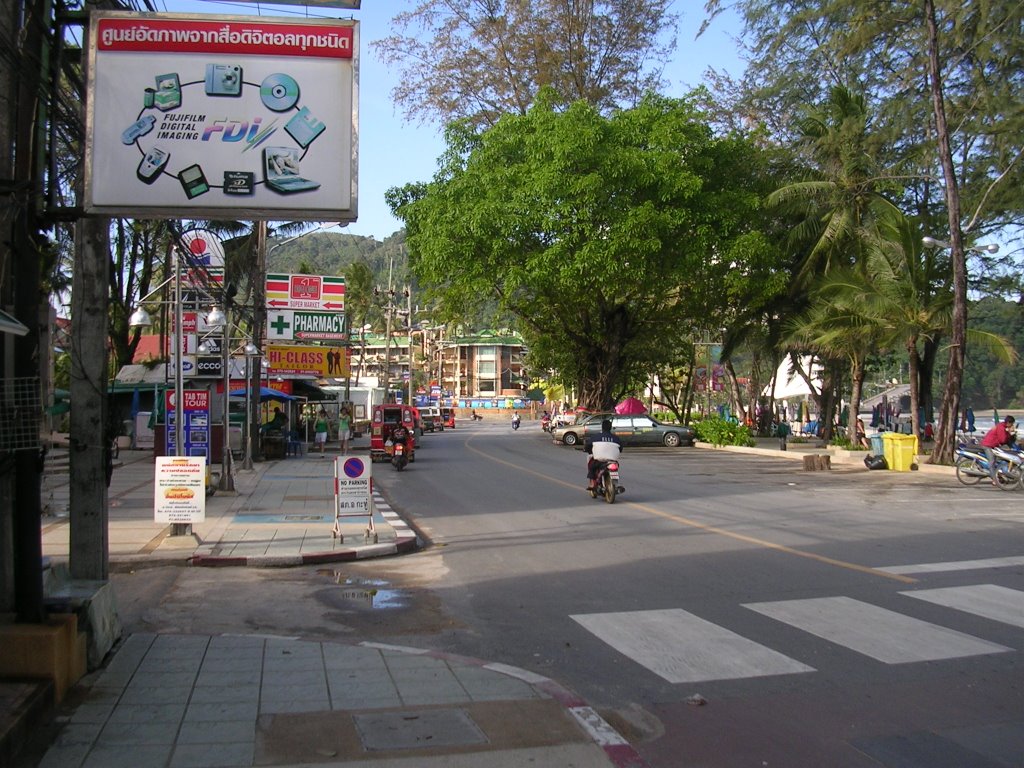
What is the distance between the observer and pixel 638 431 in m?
41.3

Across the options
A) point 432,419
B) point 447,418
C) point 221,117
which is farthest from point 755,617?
point 447,418

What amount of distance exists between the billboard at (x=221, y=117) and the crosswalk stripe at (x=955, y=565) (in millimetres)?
7434

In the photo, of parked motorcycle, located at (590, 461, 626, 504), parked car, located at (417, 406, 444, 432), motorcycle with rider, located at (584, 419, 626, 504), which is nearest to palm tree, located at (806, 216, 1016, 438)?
motorcycle with rider, located at (584, 419, 626, 504)

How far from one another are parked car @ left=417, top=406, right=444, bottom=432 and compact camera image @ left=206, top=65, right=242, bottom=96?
63.0 meters

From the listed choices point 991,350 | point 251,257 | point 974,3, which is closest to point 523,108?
point 251,257

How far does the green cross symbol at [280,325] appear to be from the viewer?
32.8m

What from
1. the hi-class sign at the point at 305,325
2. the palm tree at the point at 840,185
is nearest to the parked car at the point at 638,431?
the palm tree at the point at 840,185

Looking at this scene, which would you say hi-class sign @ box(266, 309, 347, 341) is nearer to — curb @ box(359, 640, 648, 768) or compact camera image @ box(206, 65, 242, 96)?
compact camera image @ box(206, 65, 242, 96)

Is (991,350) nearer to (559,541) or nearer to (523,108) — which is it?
(559,541)

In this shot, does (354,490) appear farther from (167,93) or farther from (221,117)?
(167,93)

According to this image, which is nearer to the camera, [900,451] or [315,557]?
[315,557]

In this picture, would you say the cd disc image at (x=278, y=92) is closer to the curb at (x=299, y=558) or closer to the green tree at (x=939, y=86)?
the curb at (x=299, y=558)

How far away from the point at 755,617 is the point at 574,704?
3.07 meters

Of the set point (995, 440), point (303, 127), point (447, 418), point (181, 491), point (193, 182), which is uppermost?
point (303, 127)
